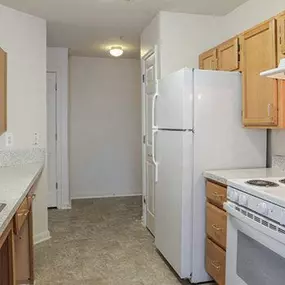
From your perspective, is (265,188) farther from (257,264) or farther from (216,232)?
(216,232)

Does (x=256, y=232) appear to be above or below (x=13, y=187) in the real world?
below

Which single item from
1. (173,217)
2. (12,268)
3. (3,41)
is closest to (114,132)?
(3,41)

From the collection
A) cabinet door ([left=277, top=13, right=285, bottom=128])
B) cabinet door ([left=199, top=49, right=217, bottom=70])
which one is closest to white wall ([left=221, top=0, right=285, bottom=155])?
cabinet door ([left=199, top=49, right=217, bottom=70])

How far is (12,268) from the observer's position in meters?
1.72

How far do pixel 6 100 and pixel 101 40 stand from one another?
1844 mm

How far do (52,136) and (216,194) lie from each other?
322cm

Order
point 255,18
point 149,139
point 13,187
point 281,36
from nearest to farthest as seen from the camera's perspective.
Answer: point 13,187
point 281,36
point 255,18
point 149,139

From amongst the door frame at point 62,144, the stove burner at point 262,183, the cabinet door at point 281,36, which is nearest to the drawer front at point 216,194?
the stove burner at point 262,183

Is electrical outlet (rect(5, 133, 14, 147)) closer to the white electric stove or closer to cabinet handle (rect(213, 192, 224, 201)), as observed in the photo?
cabinet handle (rect(213, 192, 224, 201))

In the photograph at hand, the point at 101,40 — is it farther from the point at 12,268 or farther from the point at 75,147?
the point at 12,268

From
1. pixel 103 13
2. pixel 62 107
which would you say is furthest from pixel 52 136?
pixel 103 13

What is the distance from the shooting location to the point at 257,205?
5.84 feet

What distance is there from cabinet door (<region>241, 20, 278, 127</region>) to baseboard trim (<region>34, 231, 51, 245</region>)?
8.07ft

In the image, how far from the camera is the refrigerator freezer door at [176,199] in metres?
2.53
